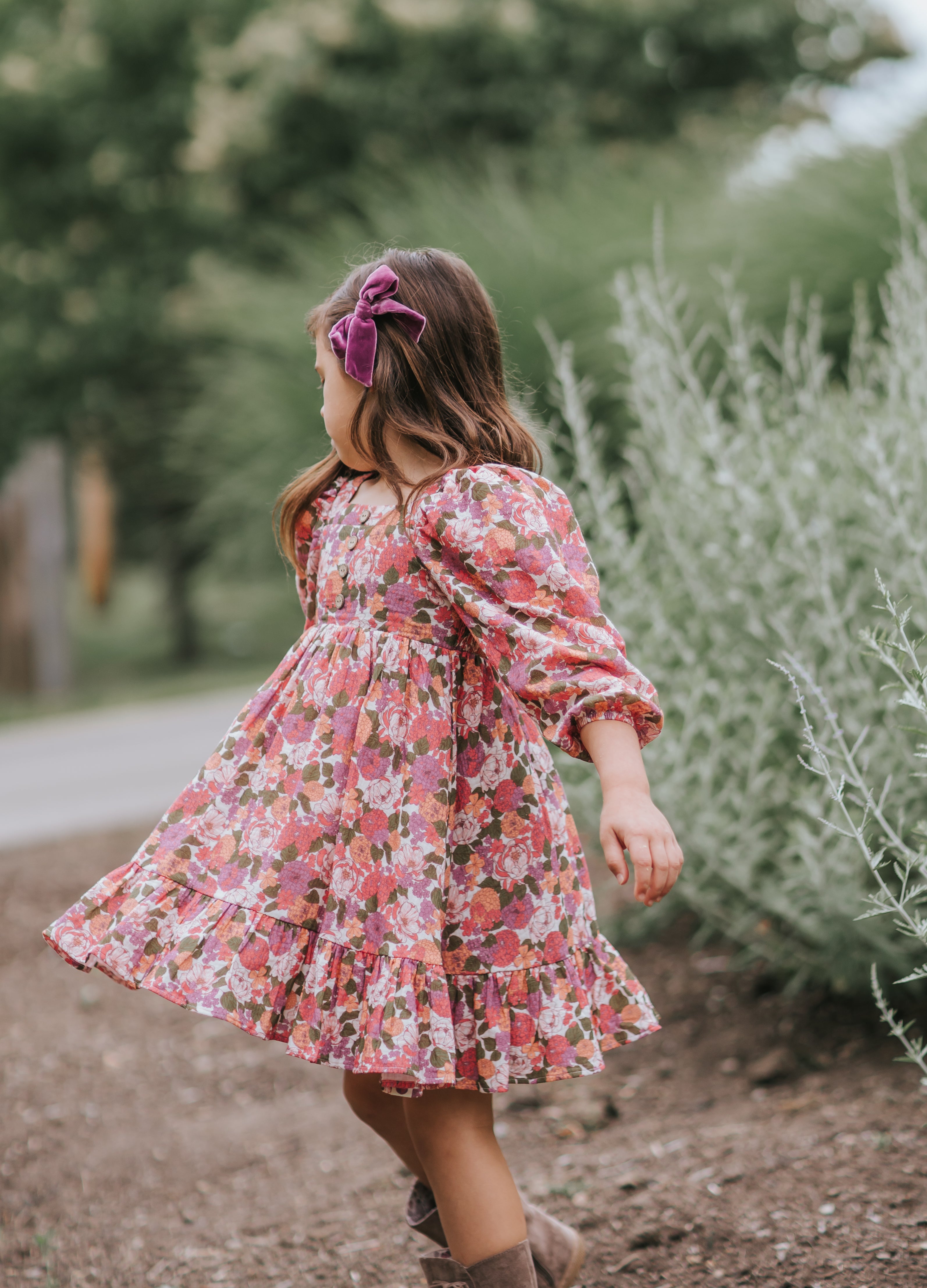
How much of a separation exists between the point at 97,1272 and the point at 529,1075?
98cm

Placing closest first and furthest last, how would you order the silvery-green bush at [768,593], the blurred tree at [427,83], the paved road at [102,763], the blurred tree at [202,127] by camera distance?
the silvery-green bush at [768,593] < the paved road at [102,763] < the blurred tree at [202,127] < the blurred tree at [427,83]

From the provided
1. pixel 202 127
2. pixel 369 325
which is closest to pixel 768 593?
pixel 369 325

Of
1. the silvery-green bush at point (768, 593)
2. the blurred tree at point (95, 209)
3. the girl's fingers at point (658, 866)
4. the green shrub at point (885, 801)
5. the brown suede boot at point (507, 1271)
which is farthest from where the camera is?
the blurred tree at point (95, 209)

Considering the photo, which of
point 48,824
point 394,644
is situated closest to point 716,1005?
point 394,644

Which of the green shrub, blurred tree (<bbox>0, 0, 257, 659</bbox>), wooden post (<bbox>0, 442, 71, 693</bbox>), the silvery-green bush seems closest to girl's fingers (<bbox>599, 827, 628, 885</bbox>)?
the green shrub

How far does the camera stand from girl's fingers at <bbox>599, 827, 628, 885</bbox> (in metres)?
1.44

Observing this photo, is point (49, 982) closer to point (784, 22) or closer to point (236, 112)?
point (236, 112)

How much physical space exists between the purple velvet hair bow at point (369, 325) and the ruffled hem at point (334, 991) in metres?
0.75

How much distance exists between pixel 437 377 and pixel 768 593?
105 cm

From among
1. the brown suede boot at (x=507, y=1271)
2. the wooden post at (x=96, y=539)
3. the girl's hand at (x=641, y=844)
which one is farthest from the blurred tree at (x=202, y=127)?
the girl's hand at (x=641, y=844)

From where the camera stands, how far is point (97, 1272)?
7.03 feet

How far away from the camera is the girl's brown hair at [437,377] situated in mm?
1756

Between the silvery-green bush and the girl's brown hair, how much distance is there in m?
0.77

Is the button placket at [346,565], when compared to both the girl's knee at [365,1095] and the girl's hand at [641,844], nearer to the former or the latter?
the girl's hand at [641,844]
